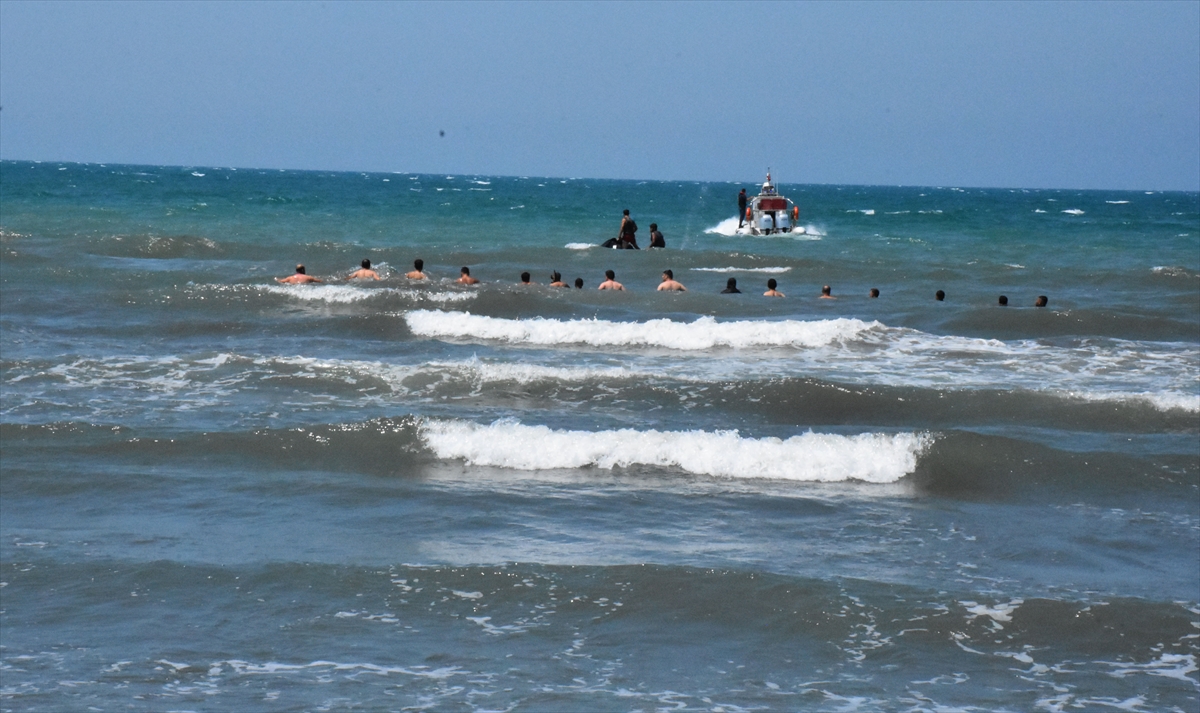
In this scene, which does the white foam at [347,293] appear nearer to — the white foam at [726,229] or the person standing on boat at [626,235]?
the person standing on boat at [626,235]

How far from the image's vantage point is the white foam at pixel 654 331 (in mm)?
19219

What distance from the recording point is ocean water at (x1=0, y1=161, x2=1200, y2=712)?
23.2 ft

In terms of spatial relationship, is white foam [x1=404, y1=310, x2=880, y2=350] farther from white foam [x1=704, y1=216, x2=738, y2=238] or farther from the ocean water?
white foam [x1=704, y1=216, x2=738, y2=238]

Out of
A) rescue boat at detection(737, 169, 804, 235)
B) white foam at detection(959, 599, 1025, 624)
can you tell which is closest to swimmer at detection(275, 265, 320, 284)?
white foam at detection(959, 599, 1025, 624)

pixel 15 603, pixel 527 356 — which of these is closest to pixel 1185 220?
pixel 527 356

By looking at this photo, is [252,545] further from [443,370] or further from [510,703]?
[443,370]

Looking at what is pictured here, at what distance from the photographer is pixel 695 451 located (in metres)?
12.1

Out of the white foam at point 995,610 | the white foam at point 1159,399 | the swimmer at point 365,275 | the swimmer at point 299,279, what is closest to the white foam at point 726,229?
the swimmer at point 365,275

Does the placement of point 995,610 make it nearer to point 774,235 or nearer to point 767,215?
point 767,215

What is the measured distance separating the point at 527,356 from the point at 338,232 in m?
25.2

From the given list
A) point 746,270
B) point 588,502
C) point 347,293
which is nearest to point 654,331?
point 347,293

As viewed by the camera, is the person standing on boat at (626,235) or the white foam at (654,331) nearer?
the white foam at (654,331)

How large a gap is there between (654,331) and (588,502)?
9233mm

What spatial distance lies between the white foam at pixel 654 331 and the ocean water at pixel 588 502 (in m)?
0.09
